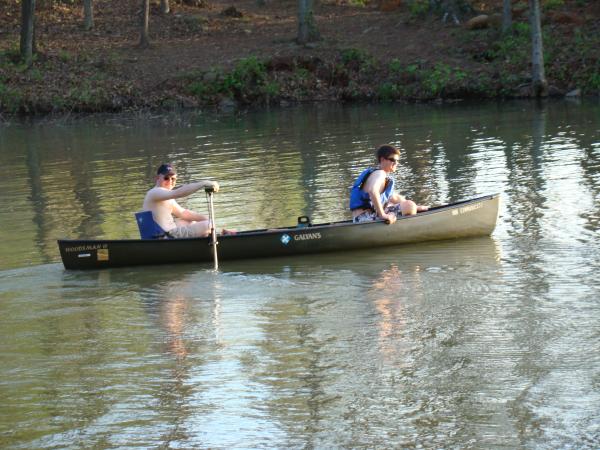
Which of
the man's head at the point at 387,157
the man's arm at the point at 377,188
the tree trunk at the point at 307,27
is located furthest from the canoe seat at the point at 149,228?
the tree trunk at the point at 307,27

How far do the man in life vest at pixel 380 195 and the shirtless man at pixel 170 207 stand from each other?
5.89 feet

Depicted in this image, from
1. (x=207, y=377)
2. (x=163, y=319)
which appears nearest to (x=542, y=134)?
(x=163, y=319)

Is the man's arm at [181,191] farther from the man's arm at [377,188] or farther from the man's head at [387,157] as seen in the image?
the man's head at [387,157]

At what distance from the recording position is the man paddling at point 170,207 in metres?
12.3

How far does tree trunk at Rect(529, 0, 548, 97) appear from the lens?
2964 cm

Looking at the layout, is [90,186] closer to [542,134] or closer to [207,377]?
[542,134]

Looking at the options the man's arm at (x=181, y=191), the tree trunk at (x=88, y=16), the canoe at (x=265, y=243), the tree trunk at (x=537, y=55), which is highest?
the tree trunk at (x=88, y=16)

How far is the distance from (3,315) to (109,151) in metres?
14.3

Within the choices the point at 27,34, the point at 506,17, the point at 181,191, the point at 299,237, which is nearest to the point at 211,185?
the point at 181,191

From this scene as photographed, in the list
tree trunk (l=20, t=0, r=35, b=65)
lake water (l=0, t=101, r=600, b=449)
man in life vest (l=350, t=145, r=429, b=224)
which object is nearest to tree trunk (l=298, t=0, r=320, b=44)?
tree trunk (l=20, t=0, r=35, b=65)

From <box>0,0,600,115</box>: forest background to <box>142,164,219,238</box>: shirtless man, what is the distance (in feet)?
67.3

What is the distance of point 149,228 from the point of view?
12.8 metres

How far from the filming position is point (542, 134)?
2305cm

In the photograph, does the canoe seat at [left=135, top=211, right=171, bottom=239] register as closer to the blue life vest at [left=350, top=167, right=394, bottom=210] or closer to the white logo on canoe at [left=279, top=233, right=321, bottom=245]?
the white logo on canoe at [left=279, top=233, right=321, bottom=245]
